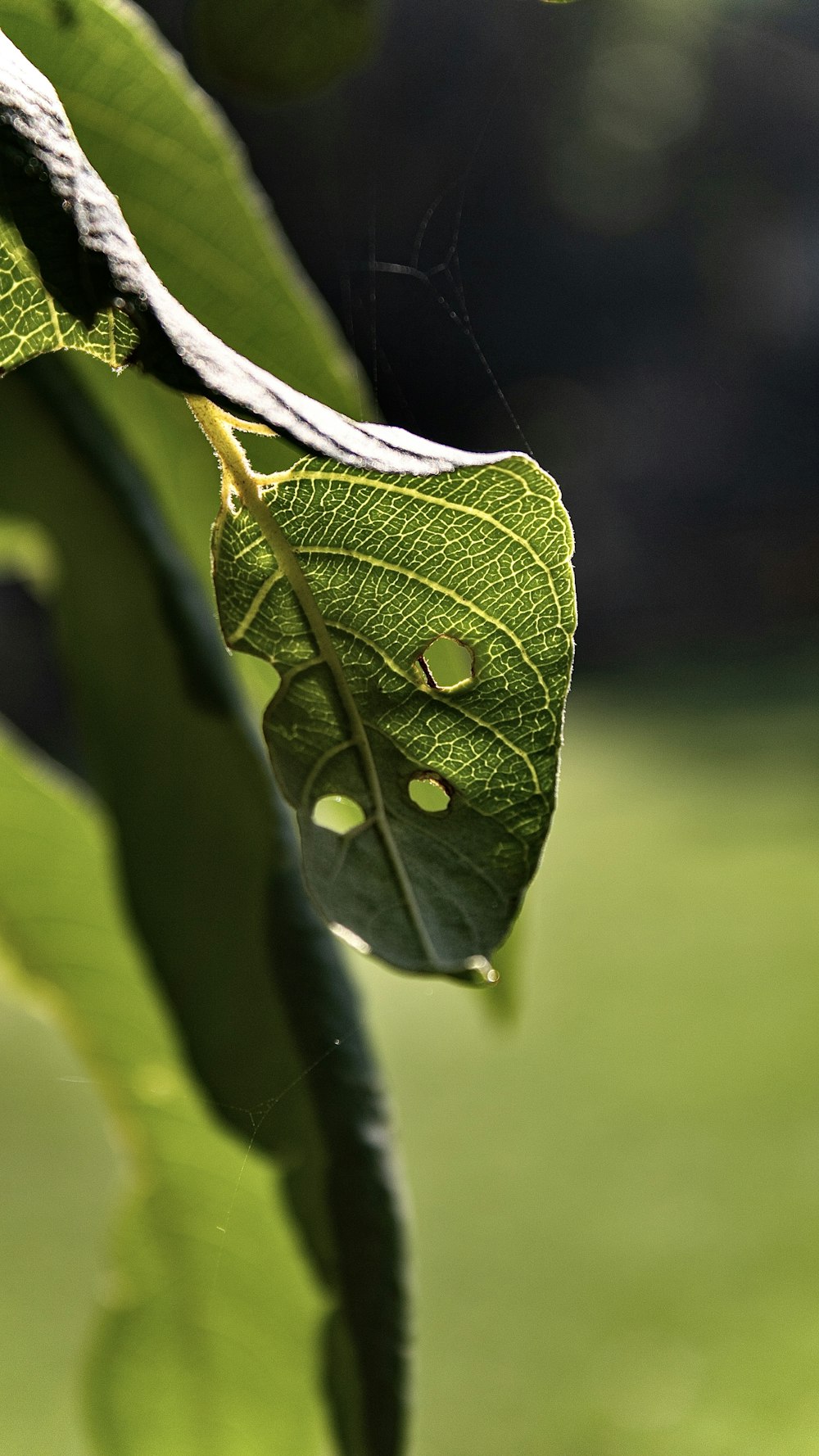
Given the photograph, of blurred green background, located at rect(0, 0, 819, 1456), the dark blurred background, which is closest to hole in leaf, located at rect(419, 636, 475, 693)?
blurred green background, located at rect(0, 0, 819, 1456)

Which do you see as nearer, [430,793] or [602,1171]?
[430,793]

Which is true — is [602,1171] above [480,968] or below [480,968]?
below

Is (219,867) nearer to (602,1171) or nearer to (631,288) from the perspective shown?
(602,1171)

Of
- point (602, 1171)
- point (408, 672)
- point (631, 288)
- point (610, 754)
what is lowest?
point (610, 754)

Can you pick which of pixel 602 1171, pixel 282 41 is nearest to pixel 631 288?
pixel 602 1171

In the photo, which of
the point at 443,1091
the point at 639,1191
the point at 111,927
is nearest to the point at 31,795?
the point at 111,927

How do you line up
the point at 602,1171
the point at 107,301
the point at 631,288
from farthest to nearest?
1. the point at 631,288
2. the point at 602,1171
3. the point at 107,301

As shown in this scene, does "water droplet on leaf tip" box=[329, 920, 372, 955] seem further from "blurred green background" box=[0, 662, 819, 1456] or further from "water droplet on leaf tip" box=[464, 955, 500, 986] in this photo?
"blurred green background" box=[0, 662, 819, 1456]
